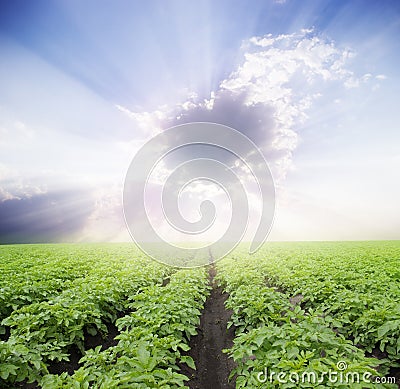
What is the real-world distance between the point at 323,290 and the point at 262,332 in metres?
3.59

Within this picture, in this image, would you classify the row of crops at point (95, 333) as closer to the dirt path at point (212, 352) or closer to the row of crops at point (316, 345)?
the dirt path at point (212, 352)

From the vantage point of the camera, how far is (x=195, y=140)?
17.8 meters

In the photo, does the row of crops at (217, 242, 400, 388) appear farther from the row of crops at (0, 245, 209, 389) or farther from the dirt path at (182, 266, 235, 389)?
the row of crops at (0, 245, 209, 389)

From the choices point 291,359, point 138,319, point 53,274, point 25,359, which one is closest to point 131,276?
point 53,274

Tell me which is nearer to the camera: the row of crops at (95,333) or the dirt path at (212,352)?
the row of crops at (95,333)

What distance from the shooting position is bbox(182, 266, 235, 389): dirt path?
17.8ft

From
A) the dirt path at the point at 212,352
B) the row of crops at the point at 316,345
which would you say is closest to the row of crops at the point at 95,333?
the dirt path at the point at 212,352

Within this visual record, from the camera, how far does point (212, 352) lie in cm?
652

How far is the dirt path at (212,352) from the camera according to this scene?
17.8 ft

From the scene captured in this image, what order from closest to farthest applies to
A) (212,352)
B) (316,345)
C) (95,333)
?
1. (316,345)
2. (95,333)
3. (212,352)

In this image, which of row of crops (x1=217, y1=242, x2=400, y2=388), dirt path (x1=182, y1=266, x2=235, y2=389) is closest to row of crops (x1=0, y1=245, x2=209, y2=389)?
dirt path (x1=182, y1=266, x2=235, y2=389)

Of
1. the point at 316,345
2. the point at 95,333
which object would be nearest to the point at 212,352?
the point at 95,333

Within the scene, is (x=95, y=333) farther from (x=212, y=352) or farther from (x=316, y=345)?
(x=316, y=345)

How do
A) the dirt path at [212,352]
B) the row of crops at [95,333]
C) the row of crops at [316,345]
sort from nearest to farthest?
the row of crops at [316,345] < the row of crops at [95,333] < the dirt path at [212,352]
